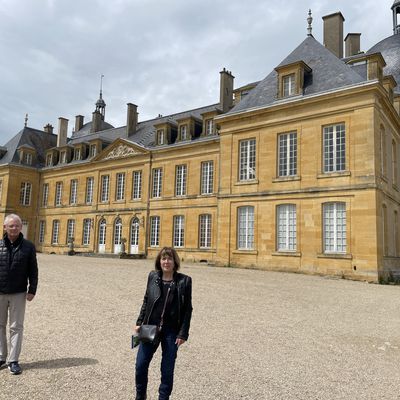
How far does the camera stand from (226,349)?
5383mm

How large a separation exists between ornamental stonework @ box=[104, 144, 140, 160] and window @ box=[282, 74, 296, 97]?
41.4 feet

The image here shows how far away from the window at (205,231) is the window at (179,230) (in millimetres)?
1358

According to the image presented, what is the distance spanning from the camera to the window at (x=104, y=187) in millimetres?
30969

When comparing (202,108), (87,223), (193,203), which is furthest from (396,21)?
(87,223)

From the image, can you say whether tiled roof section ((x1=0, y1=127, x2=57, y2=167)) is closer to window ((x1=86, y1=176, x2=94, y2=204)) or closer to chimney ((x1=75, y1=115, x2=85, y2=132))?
chimney ((x1=75, y1=115, x2=85, y2=132))

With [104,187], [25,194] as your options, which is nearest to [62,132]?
[25,194]

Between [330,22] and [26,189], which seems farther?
[26,189]

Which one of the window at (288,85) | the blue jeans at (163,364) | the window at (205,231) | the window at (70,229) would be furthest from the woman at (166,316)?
the window at (70,229)

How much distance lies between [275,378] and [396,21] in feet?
108

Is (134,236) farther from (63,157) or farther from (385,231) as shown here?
(385,231)

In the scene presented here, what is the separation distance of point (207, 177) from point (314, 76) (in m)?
8.75

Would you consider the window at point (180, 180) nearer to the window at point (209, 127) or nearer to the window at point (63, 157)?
the window at point (209, 127)

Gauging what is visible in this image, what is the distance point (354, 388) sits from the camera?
419 cm

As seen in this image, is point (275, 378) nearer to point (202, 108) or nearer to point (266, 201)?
point (266, 201)
